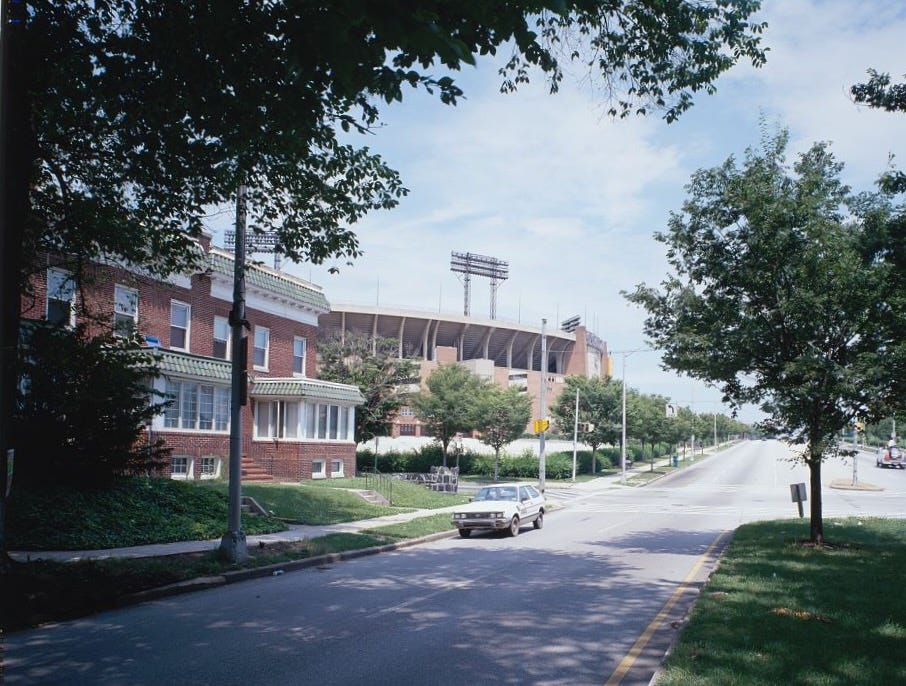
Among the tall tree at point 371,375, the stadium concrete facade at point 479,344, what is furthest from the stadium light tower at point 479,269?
the tall tree at point 371,375

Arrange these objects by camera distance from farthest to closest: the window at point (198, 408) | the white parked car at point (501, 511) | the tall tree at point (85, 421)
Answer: the window at point (198, 408) → the white parked car at point (501, 511) → the tall tree at point (85, 421)

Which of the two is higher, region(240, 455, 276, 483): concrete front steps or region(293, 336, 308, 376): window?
region(293, 336, 308, 376): window

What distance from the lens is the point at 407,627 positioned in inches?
372

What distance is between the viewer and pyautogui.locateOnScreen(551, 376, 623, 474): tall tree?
181ft

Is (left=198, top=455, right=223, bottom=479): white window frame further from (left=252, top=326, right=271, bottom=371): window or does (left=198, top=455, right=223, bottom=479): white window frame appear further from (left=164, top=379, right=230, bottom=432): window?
(left=252, top=326, right=271, bottom=371): window

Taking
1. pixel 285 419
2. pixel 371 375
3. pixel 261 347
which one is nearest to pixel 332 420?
pixel 285 419

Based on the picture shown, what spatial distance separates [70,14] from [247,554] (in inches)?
365

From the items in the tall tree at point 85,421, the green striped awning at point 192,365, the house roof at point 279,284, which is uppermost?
the house roof at point 279,284

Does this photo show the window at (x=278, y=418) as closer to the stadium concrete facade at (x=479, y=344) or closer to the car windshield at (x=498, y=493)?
the car windshield at (x=498, y=493)

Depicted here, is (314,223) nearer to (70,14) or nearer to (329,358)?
(70,14)

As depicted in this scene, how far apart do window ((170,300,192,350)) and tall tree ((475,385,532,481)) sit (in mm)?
21638

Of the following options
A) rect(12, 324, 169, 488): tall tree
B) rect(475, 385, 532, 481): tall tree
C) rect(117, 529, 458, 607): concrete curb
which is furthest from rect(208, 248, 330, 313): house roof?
rect(117, 529, 458, 607): concrete curb

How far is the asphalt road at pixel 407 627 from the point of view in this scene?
7.42 meters

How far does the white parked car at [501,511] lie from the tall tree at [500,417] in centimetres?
2252
